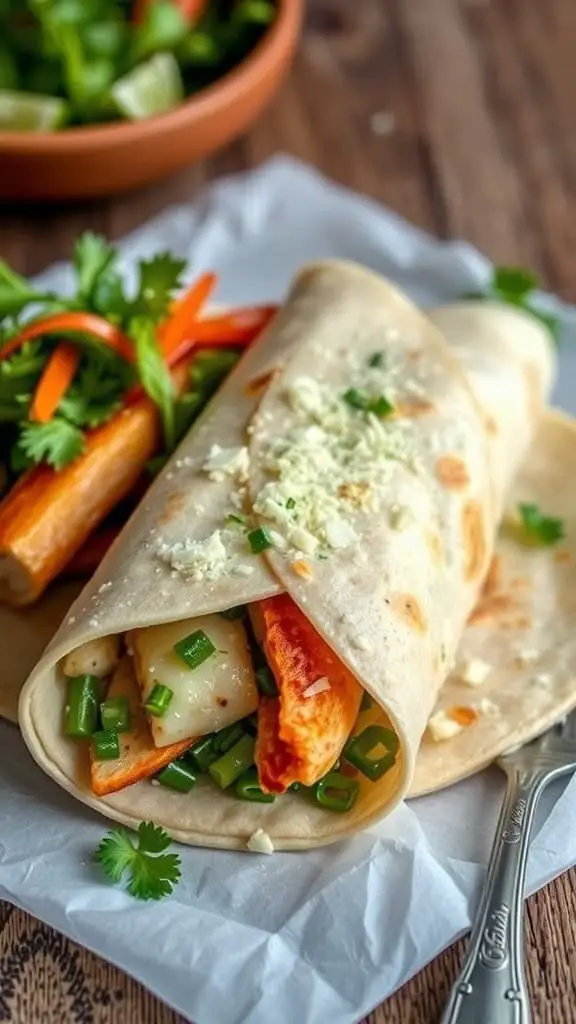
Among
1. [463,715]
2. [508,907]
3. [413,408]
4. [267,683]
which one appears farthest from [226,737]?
[413,408]

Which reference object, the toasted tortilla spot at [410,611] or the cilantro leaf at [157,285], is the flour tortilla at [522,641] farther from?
the cilantro leaf at [157,285]

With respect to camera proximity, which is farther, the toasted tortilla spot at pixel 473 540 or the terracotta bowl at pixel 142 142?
the terracotta bowl at pixel 142 142

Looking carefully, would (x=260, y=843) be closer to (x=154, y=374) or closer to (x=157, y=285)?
(x=154, y=374)

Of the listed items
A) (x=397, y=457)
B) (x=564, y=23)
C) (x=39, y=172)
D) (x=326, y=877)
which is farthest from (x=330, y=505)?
(x=564, y=23)

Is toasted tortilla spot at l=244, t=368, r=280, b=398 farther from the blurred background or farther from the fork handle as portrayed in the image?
the blurred background

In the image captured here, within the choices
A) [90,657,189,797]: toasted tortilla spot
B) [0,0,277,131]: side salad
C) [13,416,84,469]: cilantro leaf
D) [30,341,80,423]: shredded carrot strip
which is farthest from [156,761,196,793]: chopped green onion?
[0,0,277,131]: side salad

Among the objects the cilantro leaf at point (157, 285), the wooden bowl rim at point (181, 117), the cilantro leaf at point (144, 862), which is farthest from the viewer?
the wooden bowl rim at point (181, 117)

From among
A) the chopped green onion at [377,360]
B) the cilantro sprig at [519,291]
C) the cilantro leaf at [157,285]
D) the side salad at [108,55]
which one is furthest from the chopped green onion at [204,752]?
the side salad at [108,55]
